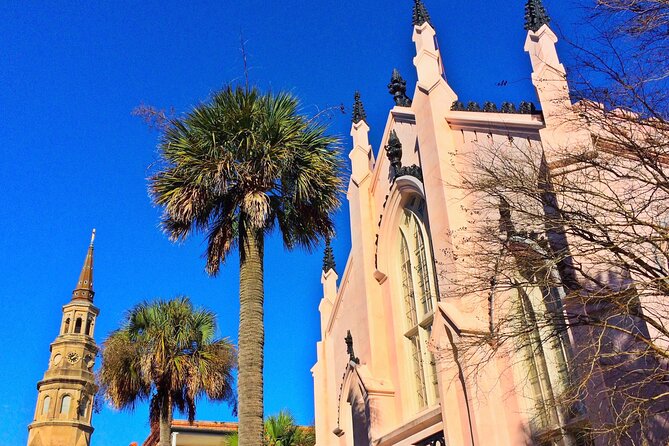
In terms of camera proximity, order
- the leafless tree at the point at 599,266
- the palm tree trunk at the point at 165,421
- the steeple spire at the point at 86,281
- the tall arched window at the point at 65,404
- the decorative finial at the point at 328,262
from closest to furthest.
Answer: the leafless tree at the point at 599,266 → the palm tree trunk at the point at 165,421 → the decorative finial at the point at 328,262 → the tall arched window at the point at 65,404 → the steeple spire at the point at 86,281

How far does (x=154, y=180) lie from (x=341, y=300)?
9.11 metres

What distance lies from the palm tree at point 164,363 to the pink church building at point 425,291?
3.75m

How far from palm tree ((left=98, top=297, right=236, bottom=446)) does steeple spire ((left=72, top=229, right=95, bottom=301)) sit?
2332 inches

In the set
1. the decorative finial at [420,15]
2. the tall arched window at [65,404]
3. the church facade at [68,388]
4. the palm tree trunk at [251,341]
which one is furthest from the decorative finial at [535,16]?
the tall arched window at [65,404]

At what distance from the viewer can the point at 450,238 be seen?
1438cm

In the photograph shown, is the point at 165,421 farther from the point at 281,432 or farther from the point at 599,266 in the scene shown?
the point at 599,266

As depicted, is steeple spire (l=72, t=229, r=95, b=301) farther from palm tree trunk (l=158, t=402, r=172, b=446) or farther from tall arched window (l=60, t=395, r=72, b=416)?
palm tree trunk (l=158, t=402, r=172, b=446)

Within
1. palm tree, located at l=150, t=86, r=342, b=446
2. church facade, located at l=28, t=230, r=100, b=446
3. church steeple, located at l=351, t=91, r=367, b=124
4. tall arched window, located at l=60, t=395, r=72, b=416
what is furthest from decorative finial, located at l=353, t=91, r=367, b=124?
tall arched window, located at l=60, t=395, r=72, b=416

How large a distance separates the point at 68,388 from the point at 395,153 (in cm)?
6338

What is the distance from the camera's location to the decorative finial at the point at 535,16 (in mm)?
14805

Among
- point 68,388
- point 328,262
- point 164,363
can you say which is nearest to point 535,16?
point 328,262

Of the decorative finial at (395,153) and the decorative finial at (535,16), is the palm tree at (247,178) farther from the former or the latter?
the decorative finial at (535,16)

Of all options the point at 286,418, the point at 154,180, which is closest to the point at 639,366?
the point at 154,180

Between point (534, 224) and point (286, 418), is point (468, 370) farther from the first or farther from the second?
point (286, 418)
